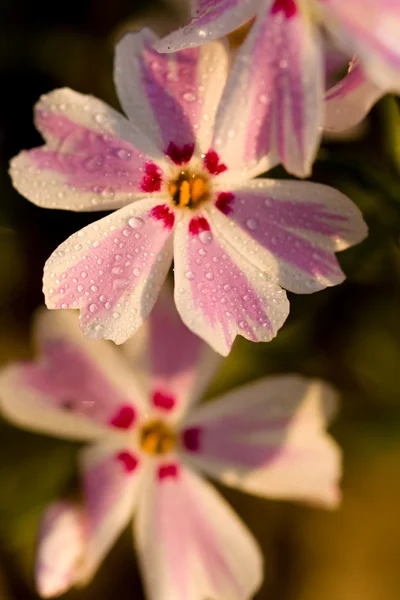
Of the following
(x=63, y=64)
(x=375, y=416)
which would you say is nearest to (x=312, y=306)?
(x=375, y=416)

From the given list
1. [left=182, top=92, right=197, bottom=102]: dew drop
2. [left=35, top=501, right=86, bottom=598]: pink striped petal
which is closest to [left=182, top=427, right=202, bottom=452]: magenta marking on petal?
[left=35, top=501, right=86, bottom=598]: pink striped petal

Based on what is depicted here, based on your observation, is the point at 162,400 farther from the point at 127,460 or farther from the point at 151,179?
the point at 151,179

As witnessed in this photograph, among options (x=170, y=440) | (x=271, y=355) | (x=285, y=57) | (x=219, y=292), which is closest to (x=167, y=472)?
(x=170, y=440)

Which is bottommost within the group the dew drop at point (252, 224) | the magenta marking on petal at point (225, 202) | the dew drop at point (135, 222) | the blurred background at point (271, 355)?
the blurred background at point (271, 355)

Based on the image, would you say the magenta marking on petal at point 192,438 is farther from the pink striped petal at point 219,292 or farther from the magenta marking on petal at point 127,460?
the pink striped petal at point 219,292

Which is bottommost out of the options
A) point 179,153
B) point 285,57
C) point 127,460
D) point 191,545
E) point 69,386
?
point 191,545

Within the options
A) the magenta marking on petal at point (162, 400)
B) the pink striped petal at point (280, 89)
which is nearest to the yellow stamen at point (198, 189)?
the pink striped petal at point (280, 89)

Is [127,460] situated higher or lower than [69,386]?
lower
